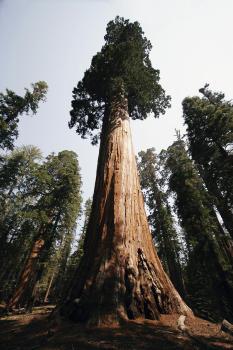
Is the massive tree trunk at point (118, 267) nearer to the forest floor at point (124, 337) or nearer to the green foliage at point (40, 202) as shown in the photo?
the forest floor at point (124, 337)

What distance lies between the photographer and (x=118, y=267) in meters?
4.61

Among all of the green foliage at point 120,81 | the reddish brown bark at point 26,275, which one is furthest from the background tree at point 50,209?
the green foliage at point 120,81

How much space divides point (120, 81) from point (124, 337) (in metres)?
9.64

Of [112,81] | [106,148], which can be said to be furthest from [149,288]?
[112,81]

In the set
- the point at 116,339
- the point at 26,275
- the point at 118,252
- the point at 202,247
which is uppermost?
the point at 202,247

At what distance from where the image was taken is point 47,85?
18.6 metres

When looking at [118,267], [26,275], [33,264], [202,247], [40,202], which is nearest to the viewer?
[118,267]

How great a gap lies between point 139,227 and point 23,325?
10.7ft

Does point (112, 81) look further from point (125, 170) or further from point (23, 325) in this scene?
point (23, 325)

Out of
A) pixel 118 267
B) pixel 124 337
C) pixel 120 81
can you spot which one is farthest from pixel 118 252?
pixel 120 81

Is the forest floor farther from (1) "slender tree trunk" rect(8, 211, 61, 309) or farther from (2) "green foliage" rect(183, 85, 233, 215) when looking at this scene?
(1) "slender tree trunk" rect(8, 211, 61, 309)

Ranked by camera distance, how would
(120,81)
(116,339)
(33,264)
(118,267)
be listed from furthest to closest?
(33,264) → (120,81) → (118,267) → (116,339)

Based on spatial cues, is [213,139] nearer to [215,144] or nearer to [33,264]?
[215,144]

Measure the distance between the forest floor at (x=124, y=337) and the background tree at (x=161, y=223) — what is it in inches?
732
